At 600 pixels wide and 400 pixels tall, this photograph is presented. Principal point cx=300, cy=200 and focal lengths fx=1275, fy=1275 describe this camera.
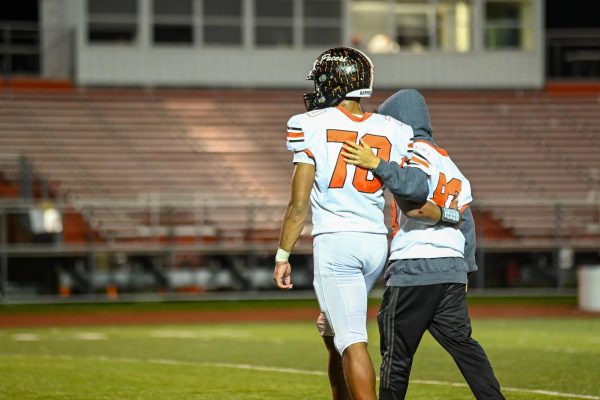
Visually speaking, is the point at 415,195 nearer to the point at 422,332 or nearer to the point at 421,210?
the point at 421,210

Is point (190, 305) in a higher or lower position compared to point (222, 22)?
lower

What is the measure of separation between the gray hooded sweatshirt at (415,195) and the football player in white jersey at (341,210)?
0.09m

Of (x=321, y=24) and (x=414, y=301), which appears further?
(x=321, y=24)

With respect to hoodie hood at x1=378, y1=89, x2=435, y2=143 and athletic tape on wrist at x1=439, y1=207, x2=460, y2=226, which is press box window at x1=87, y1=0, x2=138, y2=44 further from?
athletic tape on wrist at x1=439, y1=207, x2=460, y2=226

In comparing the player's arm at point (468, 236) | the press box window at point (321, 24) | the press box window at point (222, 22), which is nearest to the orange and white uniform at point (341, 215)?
the player's arm at point (468, 236)

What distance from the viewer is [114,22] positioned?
30219 millimetres

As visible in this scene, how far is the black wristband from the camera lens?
19.6ft

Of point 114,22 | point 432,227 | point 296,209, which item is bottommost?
point 432,227

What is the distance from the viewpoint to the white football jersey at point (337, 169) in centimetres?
586

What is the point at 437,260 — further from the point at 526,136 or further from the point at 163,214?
the point at 526,136

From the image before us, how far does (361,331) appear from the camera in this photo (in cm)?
589

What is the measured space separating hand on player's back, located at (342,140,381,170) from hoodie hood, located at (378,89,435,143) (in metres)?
0.41

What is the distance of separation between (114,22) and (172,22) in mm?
1368

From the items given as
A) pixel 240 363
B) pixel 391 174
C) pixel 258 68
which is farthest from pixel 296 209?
pixel 258 68
